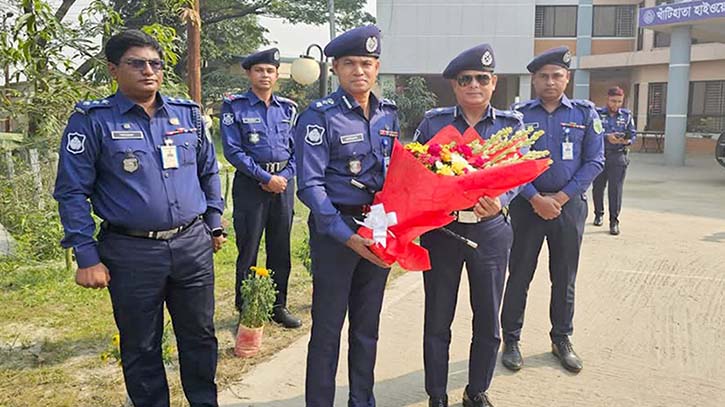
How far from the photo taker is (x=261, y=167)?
4.41 meters

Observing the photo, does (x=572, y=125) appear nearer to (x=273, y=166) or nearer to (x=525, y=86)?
(x=273, y=166)

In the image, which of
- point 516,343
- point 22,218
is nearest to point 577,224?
point 516,343

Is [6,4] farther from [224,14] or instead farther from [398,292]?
[224,14]

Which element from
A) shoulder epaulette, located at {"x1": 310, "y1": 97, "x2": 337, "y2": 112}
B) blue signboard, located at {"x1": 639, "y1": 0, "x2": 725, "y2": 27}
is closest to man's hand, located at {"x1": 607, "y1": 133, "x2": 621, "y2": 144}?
shoulder epaulette, located at {"x1": 310, "y1": 97, "x2": 337, "y2": 112}

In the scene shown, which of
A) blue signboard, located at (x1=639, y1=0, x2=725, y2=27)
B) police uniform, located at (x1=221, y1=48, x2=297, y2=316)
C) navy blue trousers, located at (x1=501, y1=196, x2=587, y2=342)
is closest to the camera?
navy blue trousers, located at (x1=501, y1=196, x2=587, y2=342)

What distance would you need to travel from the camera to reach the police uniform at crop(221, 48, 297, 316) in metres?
4.40

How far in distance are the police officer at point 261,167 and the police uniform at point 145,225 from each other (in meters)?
1.34

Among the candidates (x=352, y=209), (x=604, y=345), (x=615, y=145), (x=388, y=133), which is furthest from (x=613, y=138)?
(x=352, y=209)

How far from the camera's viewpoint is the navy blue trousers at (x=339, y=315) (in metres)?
2.88

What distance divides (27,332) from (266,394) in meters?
2.04

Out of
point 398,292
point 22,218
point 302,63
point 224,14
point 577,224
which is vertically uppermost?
point 224,14

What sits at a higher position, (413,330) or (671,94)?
(671,94)

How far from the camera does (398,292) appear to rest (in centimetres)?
547

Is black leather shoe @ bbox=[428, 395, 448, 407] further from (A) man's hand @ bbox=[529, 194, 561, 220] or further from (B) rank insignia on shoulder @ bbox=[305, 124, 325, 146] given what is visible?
(B) rank insignia on shoulder @ bbox=[305, 124, 325, 146]
